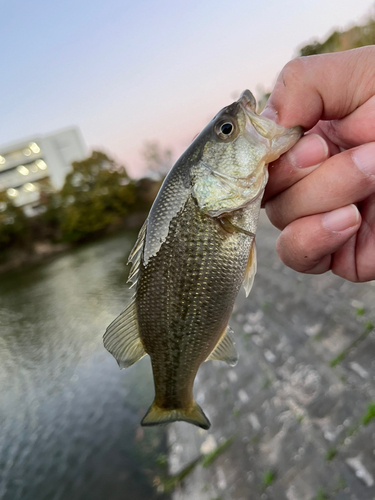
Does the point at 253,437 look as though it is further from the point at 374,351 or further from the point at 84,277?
the point at 84,277

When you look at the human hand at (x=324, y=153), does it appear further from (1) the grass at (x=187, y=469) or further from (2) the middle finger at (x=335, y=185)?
(1) the grass at (x=187, y=469)

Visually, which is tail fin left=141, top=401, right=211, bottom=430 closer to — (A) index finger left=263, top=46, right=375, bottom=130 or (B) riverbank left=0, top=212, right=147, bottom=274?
(A) index finger left=263, top=46, right=375, bottom=130

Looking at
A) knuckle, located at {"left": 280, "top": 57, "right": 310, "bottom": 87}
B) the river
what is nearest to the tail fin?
knuckle, located at {"left": 280, "top": 57, "right": 310, "bottom": 87}

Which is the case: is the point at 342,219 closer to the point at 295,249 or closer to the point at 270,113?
the point at 295,249

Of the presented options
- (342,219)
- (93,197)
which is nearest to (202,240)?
(342,219)

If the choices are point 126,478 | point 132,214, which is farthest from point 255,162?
point 132,214
